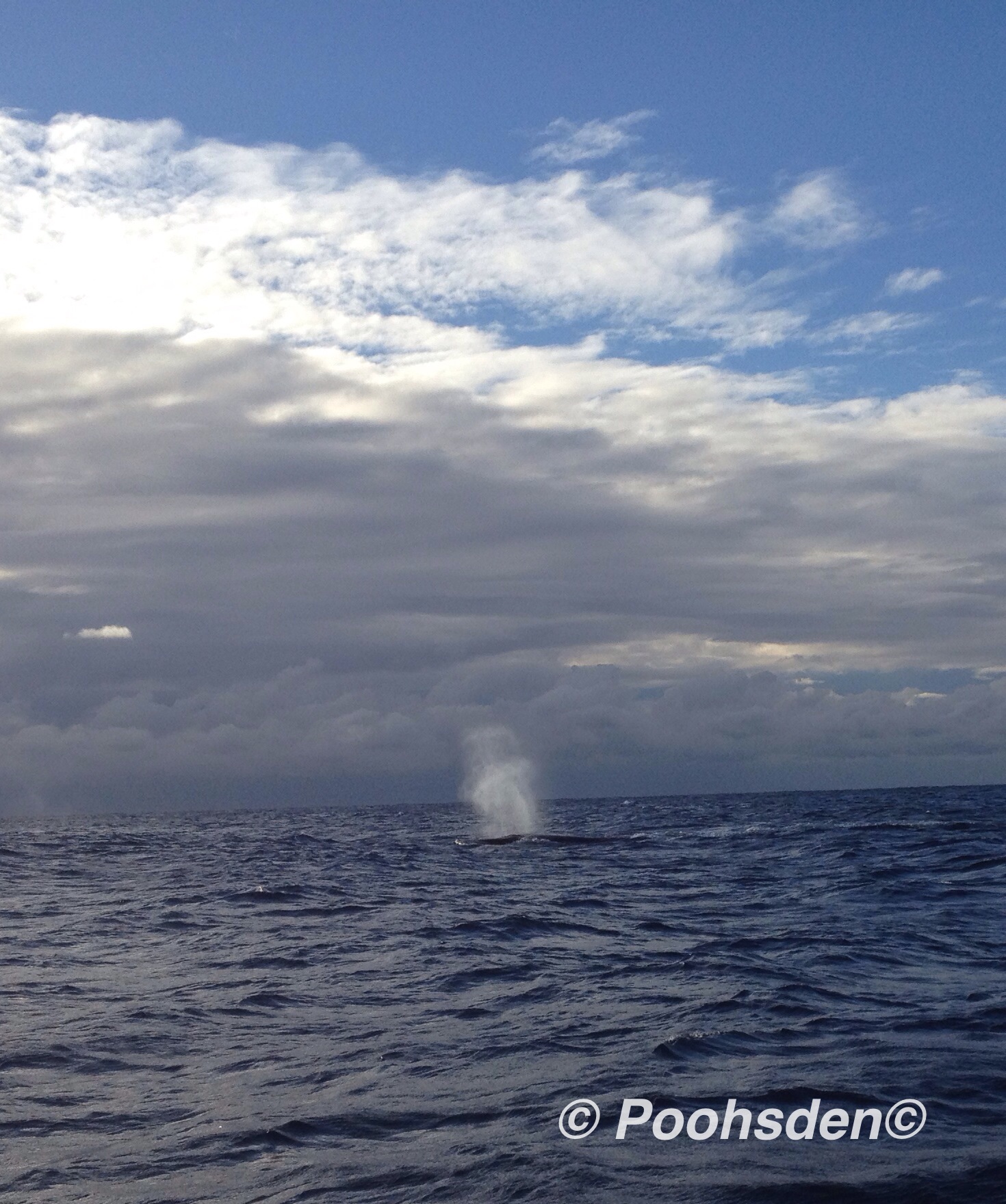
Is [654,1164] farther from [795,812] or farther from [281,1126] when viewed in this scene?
[795,812]

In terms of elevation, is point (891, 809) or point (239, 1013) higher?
point (239, 1013)

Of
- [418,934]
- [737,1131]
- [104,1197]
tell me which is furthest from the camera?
[418,934]

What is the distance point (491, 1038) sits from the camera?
1583 centimetres

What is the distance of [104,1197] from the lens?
32.7 feet

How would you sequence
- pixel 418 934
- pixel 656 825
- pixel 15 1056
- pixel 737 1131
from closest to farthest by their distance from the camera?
pixel 737 1131 < pixel 15 1056 < pixel 418 934 < pixel 656 825

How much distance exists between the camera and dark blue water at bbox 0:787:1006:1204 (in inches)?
410

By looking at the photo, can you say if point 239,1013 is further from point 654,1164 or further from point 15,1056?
point 654,1164

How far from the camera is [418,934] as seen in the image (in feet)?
87.7

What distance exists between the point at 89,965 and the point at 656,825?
69.4m

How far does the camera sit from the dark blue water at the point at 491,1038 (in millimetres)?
10422

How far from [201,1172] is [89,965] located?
1322cm

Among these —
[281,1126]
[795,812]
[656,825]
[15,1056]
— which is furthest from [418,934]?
[795,812]

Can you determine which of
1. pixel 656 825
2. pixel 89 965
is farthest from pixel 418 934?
pixel 656 825

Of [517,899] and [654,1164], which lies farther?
[517,899]
